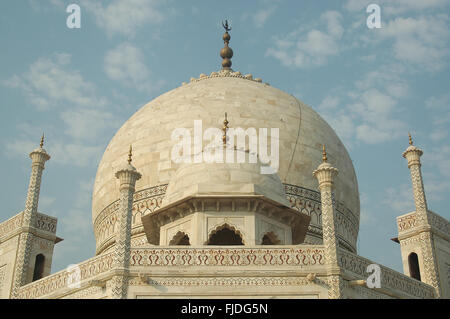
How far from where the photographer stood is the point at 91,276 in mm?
12242

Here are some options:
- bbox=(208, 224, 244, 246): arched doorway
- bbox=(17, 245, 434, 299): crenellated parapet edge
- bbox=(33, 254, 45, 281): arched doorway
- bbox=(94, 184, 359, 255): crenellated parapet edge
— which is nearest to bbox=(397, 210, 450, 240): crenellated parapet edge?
bbox=(94, 184, 359, 255): crenellated parapet edge

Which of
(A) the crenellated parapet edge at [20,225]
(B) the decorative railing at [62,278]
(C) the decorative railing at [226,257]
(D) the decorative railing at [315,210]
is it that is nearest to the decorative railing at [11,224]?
(A) the crenellated parapet edge at [20,225]

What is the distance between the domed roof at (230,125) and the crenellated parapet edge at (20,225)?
7.48 ft

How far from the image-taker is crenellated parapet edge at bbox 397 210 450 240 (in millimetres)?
15383

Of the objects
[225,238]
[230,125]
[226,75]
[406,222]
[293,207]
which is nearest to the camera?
[225,238]

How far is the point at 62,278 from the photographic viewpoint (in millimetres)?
12812

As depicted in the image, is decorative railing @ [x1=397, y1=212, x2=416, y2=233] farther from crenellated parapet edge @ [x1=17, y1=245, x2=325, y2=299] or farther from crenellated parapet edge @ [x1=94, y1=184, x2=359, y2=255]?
crenellated parapet edge @ [x1=17, y1=245, x2=325, y2=299]

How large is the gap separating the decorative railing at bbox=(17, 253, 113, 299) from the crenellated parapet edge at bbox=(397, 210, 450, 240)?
685 cm

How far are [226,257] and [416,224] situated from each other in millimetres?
5306

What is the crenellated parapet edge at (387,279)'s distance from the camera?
12195 millimetres

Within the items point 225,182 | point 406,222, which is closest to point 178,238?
point 225,182

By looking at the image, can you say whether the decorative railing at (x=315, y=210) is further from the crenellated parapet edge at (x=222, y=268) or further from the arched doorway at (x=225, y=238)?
the crenellated parapet edge at (x=222, y=268)

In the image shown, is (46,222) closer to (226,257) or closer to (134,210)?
(134,210)
